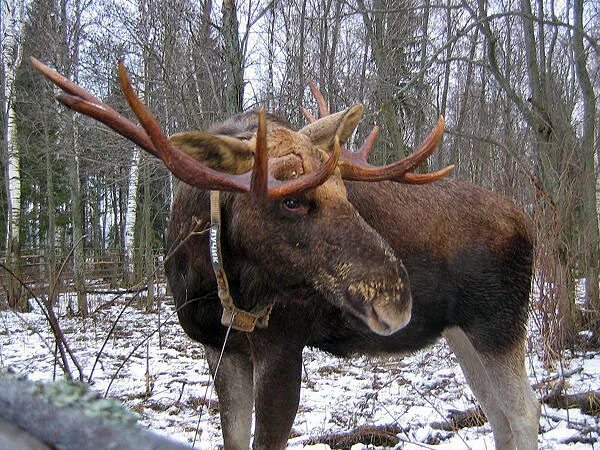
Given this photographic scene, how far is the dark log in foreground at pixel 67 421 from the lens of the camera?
440 mm

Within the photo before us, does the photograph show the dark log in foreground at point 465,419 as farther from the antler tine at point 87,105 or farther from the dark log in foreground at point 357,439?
the antler tine at point 87,105

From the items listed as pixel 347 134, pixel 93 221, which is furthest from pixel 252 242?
pixel 93 221

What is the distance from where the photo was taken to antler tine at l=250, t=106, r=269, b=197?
2290 mm

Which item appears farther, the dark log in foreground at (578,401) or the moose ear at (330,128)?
the dark log in foreground at (578,401)

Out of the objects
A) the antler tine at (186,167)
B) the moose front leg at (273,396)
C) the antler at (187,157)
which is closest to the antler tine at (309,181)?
the antler at (187,157)

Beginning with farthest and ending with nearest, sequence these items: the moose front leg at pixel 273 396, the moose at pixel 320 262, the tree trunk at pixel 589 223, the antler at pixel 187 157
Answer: the tree trunk at pixel 589 223 < the moose front leg at pixel 273 396 < the moose at pixel 320 262 < the antler at pixel 187 157

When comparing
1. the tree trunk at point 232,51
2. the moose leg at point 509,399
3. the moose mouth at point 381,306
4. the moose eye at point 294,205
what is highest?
the tree trunk at point 232,51

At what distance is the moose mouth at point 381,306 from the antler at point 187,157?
0.52 m

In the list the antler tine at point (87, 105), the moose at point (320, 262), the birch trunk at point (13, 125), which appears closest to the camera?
the antler tine at point (87, 105)

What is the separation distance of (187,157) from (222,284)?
64 cm

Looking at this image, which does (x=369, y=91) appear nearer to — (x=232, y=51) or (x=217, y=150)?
(x=232, y=51)

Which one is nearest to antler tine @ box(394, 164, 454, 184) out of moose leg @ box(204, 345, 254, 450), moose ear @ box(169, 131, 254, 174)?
moose ear @ box(169, 131, 254, 174)

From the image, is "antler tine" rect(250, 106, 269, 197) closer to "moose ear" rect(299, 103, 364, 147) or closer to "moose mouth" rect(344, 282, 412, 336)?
"moose mouth" rect(344, 282, 412, 336)

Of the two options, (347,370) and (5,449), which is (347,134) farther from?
(347,370)
